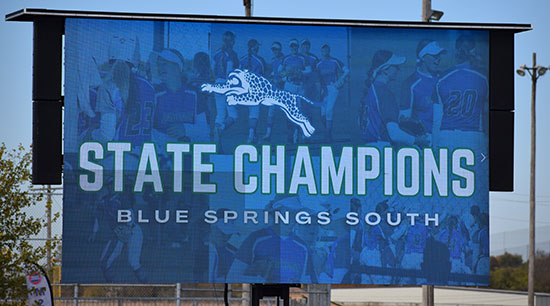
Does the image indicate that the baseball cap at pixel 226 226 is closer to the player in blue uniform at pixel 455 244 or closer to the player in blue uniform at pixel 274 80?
the player in blue uniform at pixel 274 80

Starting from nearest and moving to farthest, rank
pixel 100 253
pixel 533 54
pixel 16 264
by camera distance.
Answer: pixel 100 253 → pixel 16 264 → pixel 533 54

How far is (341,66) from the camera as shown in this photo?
10.3 metres

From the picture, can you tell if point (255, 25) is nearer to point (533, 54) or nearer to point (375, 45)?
point (375, 45)

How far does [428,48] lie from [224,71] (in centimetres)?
254

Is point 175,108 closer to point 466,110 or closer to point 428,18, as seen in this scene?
point 466,110

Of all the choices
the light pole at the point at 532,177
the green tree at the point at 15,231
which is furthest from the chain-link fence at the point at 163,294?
the light pole at the point at 532,177

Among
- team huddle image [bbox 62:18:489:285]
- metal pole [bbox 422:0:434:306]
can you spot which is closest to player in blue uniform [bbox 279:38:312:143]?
team huddle image [bbox 62:18:489:285]

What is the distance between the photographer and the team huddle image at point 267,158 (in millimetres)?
10031

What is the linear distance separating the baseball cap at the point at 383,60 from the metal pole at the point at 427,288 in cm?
424

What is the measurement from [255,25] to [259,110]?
3.39 ft

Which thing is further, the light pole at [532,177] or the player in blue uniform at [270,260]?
the light pole at [532,177]

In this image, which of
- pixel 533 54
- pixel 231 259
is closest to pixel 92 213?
pixel 231 259

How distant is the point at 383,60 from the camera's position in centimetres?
1041

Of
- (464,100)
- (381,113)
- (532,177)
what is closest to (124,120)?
(381,113)
